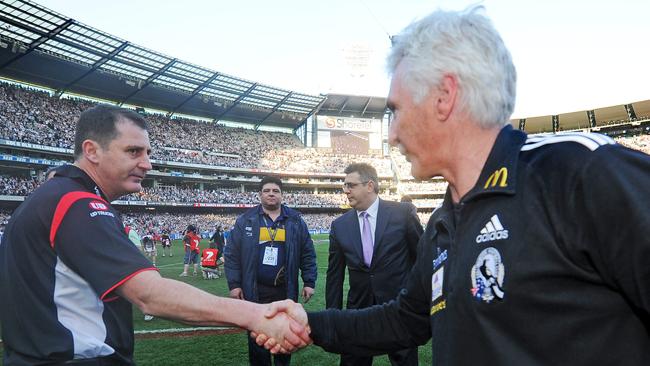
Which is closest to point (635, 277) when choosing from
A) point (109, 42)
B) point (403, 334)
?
point (403, 334)

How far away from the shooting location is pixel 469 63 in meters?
1.63

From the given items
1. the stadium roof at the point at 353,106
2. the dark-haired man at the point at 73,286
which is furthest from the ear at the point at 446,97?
the stadium roof at the point at 353,106

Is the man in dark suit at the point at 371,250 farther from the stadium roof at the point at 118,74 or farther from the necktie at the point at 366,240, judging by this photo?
the stadium roof at the point at 118,74

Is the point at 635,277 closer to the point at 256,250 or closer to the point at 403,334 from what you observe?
the point at 403,334

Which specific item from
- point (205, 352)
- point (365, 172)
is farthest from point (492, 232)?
point (205, 352)

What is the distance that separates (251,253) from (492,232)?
508 cm

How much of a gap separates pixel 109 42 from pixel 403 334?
45.9 meters

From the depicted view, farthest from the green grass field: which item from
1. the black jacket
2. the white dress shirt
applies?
the black jacket

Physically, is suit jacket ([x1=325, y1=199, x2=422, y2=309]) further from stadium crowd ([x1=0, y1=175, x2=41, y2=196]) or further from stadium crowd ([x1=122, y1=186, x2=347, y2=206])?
stadium crowd ([x1=122, y1=186, x2=347, y2=206])

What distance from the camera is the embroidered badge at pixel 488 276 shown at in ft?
4.59

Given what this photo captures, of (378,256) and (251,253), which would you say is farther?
(251,253)

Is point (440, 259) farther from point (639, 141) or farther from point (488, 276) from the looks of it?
point (639, 141)

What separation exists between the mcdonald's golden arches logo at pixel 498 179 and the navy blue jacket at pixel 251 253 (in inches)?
198

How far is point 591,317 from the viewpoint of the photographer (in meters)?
1.27
